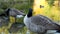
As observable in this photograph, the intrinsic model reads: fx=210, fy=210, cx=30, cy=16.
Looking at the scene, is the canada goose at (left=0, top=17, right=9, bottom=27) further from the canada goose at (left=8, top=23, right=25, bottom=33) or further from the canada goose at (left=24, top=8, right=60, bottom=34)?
the canada goose at (left=24, top=8, right=60, bottom=34)

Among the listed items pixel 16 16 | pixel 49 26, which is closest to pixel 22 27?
pixel 16 16

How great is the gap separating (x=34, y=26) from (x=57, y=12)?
76 centimetres

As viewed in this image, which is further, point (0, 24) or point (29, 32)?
point (0, 24)

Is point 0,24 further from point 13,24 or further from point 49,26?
point 49,26

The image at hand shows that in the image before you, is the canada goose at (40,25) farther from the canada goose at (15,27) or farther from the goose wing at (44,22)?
the canada goose at (15,27)

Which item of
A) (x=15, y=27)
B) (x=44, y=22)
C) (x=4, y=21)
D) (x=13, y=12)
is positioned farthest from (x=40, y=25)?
(x=13, y=12)

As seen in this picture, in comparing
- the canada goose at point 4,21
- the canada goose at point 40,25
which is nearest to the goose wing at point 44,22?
the canada goose at point 40,25

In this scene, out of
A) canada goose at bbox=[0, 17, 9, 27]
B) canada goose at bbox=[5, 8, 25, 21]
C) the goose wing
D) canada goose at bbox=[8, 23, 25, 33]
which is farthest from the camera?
canada goose at bbox=[5, 8, 25, 21]

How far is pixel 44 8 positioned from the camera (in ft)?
9.29

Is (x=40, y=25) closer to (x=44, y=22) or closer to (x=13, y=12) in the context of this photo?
(x=44, y=22)

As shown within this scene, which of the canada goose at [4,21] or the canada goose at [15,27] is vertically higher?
the canada goose at [4,21]

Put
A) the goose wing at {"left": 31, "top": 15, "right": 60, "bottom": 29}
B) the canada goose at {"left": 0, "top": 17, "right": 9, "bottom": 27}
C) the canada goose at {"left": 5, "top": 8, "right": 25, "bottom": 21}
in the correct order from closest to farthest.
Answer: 1. the goose wing at {"left": 31, "top": 15, "right": 60, "bottom": 29}
2. the canada goose at {"left": 0, "top": 17, "right": 9, "bottom": 27}
3. the canada goose at {"left": 5, "top": 8, "right": 25, "bottom": 21}

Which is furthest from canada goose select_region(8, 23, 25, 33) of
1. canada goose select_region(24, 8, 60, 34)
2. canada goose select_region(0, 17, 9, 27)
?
canada goose select_region(24, 8, 60, 34)

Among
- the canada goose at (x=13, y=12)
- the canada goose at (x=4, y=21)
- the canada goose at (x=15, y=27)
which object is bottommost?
the canada goose at (x=15, y=27)
